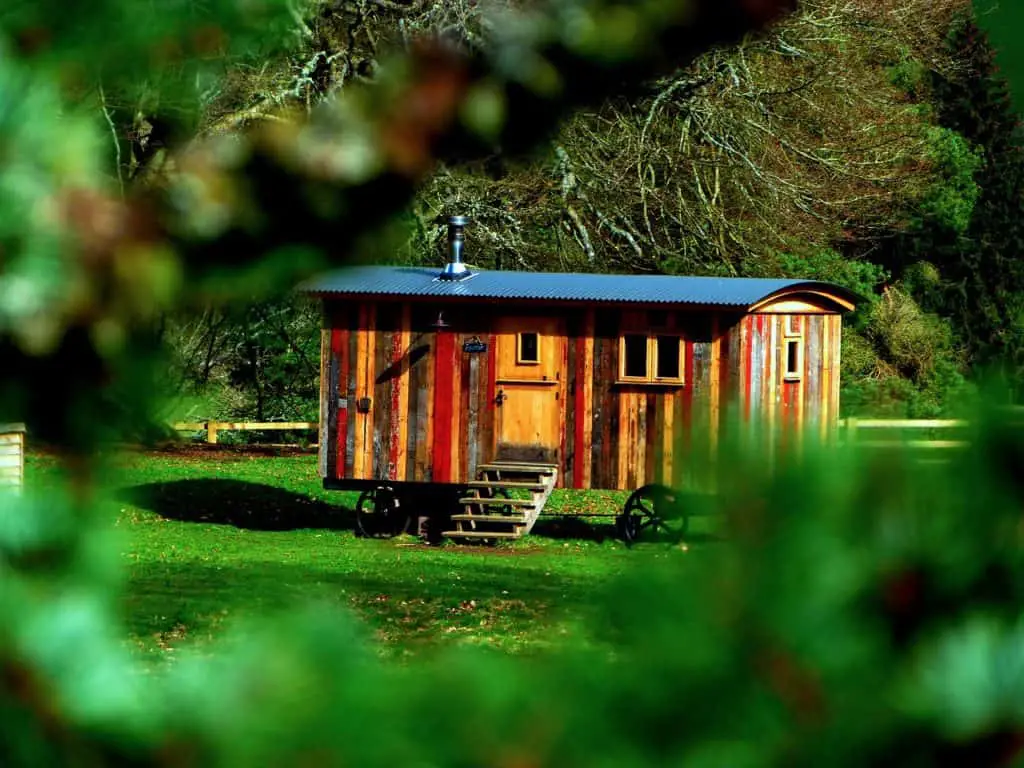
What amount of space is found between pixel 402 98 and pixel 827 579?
35cm

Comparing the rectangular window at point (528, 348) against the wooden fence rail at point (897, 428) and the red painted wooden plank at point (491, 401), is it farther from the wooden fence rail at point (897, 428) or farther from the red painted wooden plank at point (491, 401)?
the wooden fence rail at point (897, 428)

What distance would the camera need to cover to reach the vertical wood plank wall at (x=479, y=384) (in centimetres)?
1841

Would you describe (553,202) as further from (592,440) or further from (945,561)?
(945,561)

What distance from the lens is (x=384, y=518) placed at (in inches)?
800

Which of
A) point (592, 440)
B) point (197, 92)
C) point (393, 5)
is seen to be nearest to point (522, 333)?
point (592, 440)

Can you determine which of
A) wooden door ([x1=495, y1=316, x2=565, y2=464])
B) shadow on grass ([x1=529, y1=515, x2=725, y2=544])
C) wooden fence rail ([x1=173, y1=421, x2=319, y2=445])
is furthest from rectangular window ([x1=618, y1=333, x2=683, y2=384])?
wooden fence rail ([x1=173, y1=421, x2=319, y2=445])

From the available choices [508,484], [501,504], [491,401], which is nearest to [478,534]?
[501,504]

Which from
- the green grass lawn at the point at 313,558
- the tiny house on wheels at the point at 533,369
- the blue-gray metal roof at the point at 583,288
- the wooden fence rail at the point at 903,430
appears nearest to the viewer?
the wooden fence rail at the point at 903,430

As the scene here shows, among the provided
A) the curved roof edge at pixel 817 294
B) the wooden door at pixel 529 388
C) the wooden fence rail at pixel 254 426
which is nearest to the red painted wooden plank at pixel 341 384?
the wooden door at pixel 529 388

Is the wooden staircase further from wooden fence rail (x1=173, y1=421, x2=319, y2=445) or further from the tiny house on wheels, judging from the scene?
wooden fence rail (x1=173, y1=421, x2=319, y2=445)

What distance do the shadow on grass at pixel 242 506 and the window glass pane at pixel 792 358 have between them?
23.8ft

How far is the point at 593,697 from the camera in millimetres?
676

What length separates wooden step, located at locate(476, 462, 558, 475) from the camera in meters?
18.5

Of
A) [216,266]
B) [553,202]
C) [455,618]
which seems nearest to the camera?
[216,266]
